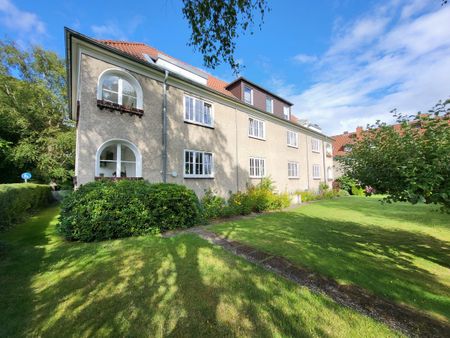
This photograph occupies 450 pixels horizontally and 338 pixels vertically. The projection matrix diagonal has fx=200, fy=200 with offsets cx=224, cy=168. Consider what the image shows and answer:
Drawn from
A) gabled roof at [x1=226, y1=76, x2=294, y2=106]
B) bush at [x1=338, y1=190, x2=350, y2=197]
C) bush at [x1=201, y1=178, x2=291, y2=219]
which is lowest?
bush at [x1=338, y1=190, x2=350, y2=197]

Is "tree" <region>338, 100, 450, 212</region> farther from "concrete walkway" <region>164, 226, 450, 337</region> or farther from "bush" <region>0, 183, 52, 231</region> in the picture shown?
"bush" <region>0, 183, 52, 231</region>

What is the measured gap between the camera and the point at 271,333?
7.91 feet

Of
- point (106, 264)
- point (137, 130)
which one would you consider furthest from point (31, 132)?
point (106, 264)

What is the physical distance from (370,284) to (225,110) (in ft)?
36.4

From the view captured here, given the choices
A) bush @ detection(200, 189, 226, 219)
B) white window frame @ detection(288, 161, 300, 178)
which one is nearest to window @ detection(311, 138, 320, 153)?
white window frame @ detection(288, 161, 300, 178)

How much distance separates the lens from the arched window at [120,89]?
8203mm

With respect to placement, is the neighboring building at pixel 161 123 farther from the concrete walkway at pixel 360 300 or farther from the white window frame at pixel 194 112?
the concrete walkway at pixel 360 300

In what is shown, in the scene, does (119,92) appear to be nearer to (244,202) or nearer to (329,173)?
(244,202)

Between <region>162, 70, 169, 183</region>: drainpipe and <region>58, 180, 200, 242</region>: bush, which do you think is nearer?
<region>58, 180, 200, 242</region>: bush

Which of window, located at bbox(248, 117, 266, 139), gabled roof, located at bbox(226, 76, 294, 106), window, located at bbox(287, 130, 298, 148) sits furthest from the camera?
window, located at bbox(287, 130, 298, 148)

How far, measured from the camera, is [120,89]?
8617 millimetres

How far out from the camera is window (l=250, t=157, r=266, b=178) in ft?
46.6

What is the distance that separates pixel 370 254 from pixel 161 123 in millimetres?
9138

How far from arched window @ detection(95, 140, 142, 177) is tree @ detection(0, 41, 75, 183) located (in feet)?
54.0
